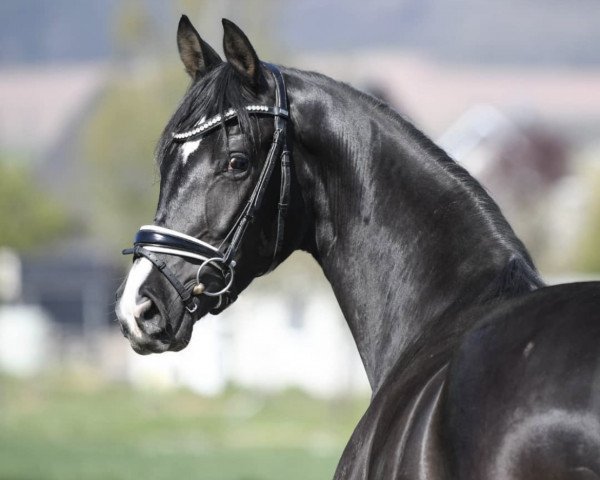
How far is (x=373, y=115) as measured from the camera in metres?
4.15

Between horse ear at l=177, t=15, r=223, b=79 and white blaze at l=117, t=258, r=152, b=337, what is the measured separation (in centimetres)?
83

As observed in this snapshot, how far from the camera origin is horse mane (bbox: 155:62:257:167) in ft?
12.8

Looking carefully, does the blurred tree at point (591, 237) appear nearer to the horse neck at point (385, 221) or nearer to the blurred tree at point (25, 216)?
the blurred tree at point (25, 216)

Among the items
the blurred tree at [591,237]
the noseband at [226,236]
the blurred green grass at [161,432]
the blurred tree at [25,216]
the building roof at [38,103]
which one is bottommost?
the blurred green grass at [161,432]

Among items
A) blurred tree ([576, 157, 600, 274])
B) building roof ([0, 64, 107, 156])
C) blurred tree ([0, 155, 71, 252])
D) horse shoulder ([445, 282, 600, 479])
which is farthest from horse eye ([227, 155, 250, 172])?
Answer: building roof ([0, 64, 107, 156])

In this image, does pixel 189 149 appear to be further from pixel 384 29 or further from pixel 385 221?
pixel 384 29

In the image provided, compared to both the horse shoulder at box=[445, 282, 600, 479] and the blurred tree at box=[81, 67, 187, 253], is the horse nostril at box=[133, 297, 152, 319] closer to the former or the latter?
the horse shoulder at box=[445, 282, 600, 479]

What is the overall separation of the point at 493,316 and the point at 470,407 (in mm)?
305

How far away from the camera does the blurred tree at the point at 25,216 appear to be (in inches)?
2010

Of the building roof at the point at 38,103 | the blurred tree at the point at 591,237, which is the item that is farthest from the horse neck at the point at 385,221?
the building roof at the point at 38,103

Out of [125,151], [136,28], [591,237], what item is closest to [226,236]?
[136,28]

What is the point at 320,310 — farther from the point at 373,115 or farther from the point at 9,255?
the point at 373,115

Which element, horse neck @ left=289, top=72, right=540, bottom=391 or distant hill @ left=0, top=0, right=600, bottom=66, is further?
distant hill @ left=0, top=0, right=600, bottom=66

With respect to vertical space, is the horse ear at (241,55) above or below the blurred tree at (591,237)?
below
